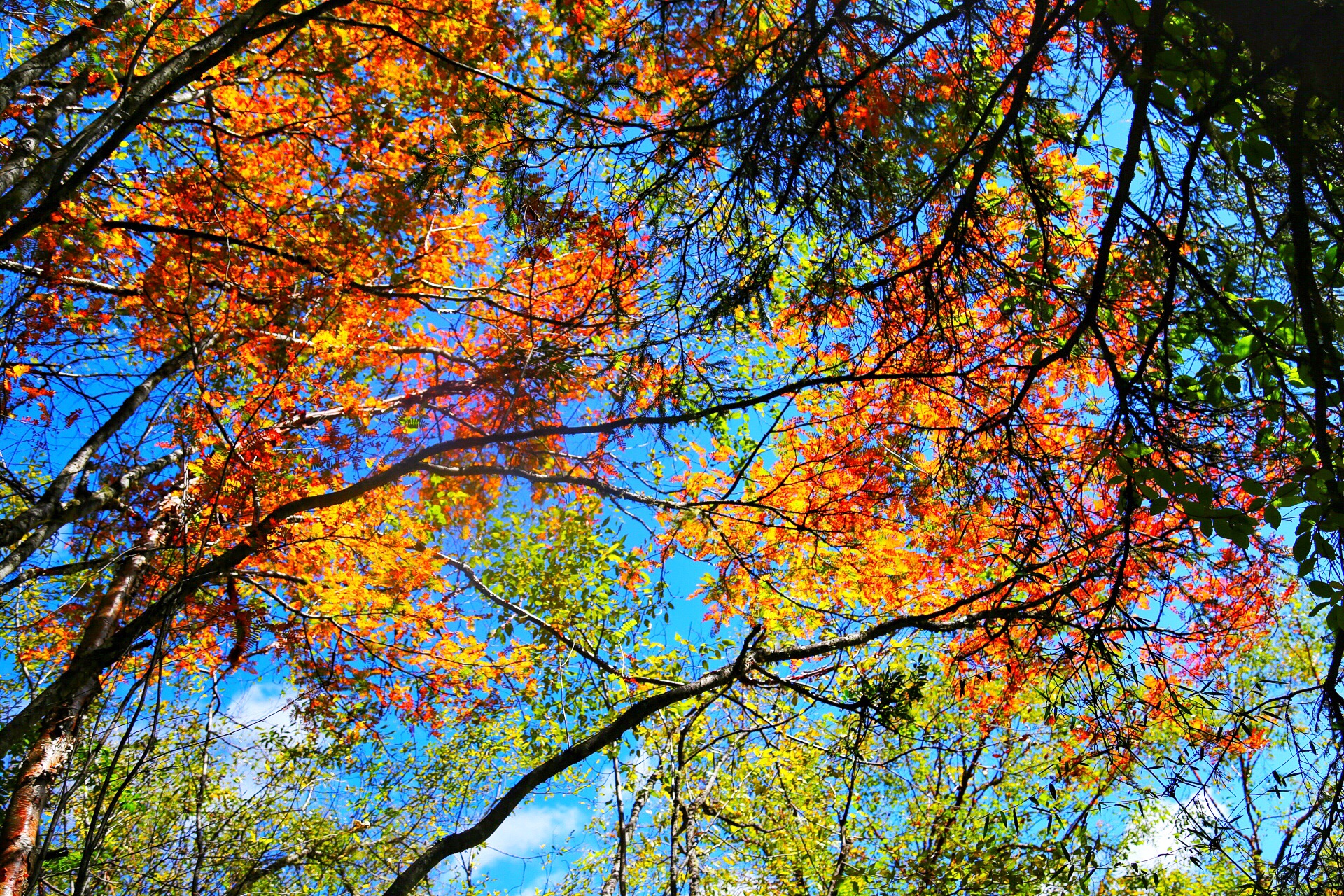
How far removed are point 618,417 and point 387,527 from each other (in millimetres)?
4168

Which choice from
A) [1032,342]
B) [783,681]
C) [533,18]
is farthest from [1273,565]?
[533,18]

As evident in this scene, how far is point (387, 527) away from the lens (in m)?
7.71

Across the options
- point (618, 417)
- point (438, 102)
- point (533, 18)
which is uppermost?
point (533, 18)

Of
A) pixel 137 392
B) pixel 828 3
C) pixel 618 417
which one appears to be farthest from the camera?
pixel 137 392

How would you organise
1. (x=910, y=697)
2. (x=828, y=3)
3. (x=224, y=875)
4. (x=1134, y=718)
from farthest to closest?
(x=224, y=875), (x=910, y=697), (x=1134, y=718), (x=828, y=3)

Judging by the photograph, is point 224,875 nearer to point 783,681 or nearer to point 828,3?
point 783,681

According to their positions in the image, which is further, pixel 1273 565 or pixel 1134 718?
pixel 1273 565

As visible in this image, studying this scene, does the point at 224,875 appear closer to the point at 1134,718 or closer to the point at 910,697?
the point at 910,697

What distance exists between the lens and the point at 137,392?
6398 mm

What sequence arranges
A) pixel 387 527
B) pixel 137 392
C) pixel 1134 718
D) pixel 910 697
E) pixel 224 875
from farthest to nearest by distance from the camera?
pixel 387 527, pixel 224 875, pixel 137 392, pixel 910 697, pixel 1134 718

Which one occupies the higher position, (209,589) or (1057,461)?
(209,589)

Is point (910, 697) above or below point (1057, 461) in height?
below

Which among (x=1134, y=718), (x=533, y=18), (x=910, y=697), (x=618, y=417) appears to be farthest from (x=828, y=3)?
(x=1134, y=718)

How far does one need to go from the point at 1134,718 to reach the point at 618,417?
3.30 meters
